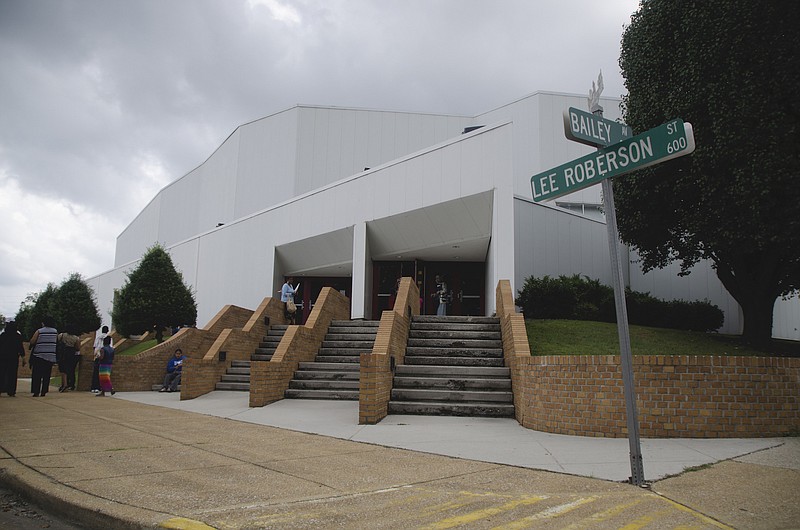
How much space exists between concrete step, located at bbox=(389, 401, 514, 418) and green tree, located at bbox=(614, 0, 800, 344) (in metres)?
6.16

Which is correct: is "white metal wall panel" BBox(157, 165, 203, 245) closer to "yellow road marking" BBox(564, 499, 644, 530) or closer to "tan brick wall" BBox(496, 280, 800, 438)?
"tan brick wall" BBox(496, 280, 800, 438)

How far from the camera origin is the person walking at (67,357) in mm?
15469

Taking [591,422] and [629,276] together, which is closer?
[591,422]

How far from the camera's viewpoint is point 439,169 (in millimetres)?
16172

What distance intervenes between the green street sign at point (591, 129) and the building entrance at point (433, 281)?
1533 cm

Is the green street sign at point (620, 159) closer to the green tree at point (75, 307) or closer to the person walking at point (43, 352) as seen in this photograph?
the person walking at point (43, 352)

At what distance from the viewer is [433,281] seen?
20.6 metres

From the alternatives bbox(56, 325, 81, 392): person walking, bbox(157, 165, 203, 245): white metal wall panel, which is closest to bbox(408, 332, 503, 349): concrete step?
bbox(56, 325, 81, 392): person walking

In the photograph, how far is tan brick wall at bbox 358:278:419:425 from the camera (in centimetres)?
869

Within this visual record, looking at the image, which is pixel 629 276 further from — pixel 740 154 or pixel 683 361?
pixel 683 361

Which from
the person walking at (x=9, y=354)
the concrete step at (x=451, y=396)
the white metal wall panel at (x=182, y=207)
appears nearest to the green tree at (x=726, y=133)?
the concrete step at (x=451, y=396)

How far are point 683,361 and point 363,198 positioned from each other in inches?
514

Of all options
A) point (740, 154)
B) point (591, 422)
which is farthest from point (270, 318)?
point (740, 154)

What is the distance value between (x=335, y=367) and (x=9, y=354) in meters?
7.04
